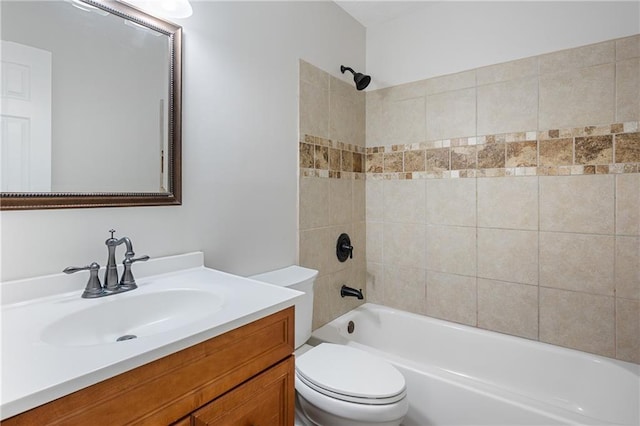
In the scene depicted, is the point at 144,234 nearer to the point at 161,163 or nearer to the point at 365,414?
the point at 161,163

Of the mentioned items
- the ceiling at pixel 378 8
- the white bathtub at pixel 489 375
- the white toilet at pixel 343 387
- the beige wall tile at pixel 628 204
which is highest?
the ceiling at pixel 378 8

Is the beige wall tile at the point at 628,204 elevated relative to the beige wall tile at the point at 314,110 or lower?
lower

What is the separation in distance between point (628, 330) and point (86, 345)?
7.39 feet

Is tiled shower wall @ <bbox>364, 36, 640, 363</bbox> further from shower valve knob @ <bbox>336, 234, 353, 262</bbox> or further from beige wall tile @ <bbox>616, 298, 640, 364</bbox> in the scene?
shower valve knob @ <bbox>336, 234, 353, 262</bbox>

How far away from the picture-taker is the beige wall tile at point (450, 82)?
2.05m

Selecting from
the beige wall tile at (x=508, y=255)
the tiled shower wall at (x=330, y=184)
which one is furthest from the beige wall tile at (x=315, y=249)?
the beige wall tile at (x=508, y=255)

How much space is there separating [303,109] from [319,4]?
2.26 feet

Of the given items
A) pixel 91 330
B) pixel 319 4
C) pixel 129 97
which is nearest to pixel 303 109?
pixel 319 4

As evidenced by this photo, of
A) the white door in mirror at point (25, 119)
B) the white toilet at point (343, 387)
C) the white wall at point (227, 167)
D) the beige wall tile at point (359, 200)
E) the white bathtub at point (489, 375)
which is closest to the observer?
the white door in mirror at point (25, 119)

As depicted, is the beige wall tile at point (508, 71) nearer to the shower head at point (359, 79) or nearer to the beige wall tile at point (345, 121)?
the shower head at point (359, 79)

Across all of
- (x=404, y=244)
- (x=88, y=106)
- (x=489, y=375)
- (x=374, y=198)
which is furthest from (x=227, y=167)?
(x=489, y=375)

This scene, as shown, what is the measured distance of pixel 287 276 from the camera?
1.67 metres

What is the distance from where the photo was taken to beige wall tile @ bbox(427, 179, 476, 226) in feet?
6.77

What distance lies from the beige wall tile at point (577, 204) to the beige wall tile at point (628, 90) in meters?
0.31
